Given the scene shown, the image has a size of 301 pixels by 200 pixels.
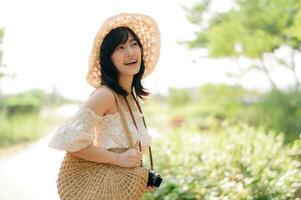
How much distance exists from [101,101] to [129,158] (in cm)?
29

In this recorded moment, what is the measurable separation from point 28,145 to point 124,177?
14095mm

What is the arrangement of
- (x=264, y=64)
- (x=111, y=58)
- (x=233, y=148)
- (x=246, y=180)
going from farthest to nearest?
(x=264, y=64) < (x=233, y=148) < (x=246, y=180) < (x=111, y=58)

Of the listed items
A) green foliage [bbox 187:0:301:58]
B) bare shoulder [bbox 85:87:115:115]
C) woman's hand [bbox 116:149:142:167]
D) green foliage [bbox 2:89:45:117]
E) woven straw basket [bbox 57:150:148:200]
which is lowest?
green foliage [bbox 2:89:45:117]

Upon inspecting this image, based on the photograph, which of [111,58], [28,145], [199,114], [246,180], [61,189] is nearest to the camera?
[61,189]

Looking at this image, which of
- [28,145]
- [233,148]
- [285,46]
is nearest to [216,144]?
[233,148]

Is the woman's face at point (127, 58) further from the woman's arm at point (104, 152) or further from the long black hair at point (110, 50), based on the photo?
the woman's arm at point (104, 152)

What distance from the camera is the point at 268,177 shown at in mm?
5281

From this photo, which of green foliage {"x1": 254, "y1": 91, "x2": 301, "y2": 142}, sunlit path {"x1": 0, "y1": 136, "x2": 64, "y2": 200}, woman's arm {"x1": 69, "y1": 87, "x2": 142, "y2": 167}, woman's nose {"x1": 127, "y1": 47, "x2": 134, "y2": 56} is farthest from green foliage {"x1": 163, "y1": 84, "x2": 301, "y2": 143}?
woman's arm {"x1": 69, "y1": 87, "x2": 142, "y2": 167}

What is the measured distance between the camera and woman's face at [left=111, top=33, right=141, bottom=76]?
2.99 m

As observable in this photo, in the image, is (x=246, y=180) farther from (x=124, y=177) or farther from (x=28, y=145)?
(x=28, y=145)

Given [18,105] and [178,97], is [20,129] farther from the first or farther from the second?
[178,97]

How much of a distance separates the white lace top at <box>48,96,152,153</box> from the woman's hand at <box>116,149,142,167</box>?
5 cm

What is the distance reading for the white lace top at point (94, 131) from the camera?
109 inches

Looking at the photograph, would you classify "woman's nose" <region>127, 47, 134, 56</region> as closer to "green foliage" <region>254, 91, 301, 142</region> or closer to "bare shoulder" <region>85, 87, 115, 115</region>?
"bare shoulder" <region>85, 87, 115, 115</region>
